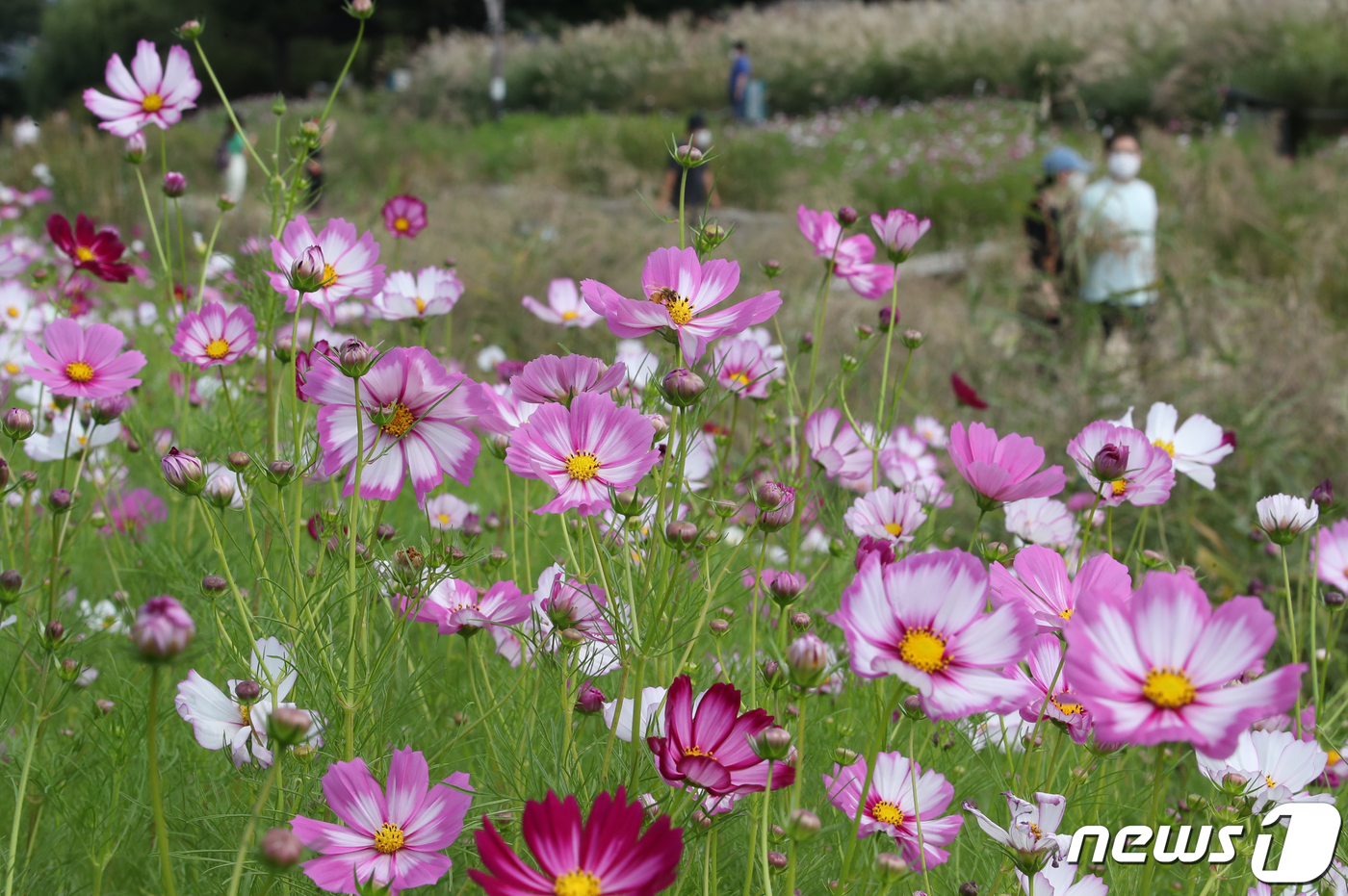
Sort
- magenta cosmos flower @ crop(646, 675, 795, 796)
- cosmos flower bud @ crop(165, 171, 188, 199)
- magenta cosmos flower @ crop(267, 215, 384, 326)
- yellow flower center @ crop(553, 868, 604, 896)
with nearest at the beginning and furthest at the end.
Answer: yellow flower center @ crop(553, 868, 604, 896)
magenta cosmos flower @ crop(646, 675, 795, 796)
magenta cosmos flower @ crop(267, 215, 384, 326)
cosmos flower bud @ crop(165, 171, 188, 199)

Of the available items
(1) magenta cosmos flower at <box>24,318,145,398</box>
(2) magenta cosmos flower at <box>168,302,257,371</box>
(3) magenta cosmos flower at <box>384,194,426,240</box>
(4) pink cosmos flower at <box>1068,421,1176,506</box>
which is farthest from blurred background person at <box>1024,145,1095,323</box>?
(1) magenta cosmos flower at <box>24,318,145,398</box>

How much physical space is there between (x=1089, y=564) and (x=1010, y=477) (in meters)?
0.09

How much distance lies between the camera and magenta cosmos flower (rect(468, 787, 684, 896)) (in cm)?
59

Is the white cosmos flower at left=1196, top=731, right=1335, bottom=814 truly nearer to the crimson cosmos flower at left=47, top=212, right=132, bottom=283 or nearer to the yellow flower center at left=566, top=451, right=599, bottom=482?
the yellow flower center at left=566, top=451, right=599, bottom=482

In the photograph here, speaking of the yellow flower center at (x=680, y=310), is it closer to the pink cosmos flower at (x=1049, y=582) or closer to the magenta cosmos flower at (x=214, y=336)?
the pink cosmos flower at (x=1049, y=582)

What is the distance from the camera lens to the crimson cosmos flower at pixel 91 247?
152 centimetres

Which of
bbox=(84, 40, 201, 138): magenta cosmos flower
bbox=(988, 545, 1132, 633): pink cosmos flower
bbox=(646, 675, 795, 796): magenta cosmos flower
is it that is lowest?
bbox=(646, 675, 795, 796): magenta cosmos flower

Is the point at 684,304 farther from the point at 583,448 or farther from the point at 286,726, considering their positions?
the point at 286,726

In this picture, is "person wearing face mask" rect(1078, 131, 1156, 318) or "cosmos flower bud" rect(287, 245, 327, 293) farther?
"person wearing face mask" rect(1078, 131, 1156, 318)

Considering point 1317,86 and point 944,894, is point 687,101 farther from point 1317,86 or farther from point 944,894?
point 944,894

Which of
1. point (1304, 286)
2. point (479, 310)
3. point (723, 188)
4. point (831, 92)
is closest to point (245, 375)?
point (479, 310)

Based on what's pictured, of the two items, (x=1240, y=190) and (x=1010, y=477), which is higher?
(x=1240, y=190)

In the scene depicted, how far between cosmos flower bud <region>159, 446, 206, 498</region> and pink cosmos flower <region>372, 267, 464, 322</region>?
1.76 feet

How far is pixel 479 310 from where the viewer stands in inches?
163
